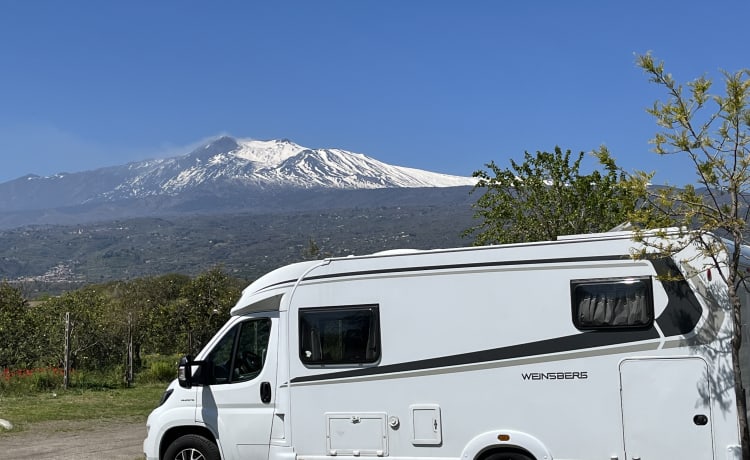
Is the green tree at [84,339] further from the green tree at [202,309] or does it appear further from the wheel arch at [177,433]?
the wheel arch at [177,433]

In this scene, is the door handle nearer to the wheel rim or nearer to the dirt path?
the wheel rim

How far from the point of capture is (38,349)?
25.3m

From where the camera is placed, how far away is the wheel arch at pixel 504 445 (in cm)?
830

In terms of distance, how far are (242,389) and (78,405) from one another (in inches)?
430

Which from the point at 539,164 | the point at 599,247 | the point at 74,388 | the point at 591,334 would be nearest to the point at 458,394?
the point at 591,334

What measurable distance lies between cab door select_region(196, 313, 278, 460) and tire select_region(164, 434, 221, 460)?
16 cm

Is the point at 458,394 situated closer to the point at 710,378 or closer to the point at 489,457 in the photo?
the point at 489,457

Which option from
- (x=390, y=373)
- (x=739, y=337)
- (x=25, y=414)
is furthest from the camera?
(x=25, y=414)

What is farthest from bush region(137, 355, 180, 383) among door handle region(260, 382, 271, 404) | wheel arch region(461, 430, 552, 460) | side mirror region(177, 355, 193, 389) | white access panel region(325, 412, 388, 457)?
wheel arch region(461, 430, 552, 460)

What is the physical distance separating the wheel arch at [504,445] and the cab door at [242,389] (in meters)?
2.35

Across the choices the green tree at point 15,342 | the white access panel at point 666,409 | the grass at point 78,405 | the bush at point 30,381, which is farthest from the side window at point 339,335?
the green tree at point 15,342

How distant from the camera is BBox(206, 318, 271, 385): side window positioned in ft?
31.6

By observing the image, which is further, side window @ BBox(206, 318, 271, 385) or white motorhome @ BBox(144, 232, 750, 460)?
side window @ BBox(206, 318, 271, 385)

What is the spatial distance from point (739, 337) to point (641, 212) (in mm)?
→ 1442
